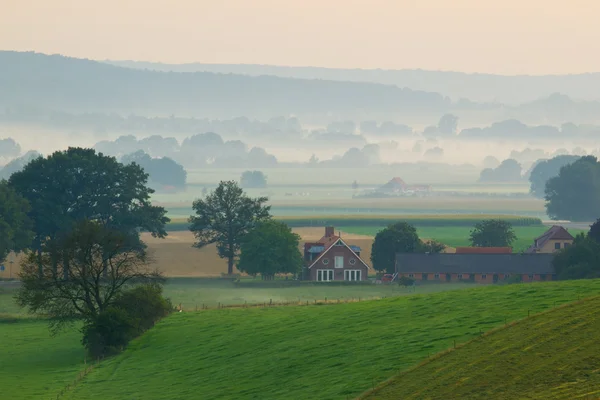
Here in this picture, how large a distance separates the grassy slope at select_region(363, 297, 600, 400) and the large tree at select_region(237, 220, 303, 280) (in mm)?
75153

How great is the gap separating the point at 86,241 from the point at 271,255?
52.9 m

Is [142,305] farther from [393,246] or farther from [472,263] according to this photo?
[472,263]

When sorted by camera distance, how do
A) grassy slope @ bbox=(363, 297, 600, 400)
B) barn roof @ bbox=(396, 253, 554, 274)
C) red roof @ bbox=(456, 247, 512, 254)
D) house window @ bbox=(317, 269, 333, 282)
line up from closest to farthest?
grassy slope @ bbox=(363, 297, 600, 400) → barn roof @ bbox=(396, 253, 554, 274) → house window @ bbox=(317, 269, 333, 282) → red roof @ bbox=(456, 247, 512, 254)

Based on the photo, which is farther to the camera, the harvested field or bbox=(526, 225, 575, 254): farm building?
bbox=(526, 225, 575, 254): farm building

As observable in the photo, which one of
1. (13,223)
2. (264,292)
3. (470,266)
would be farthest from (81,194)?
(470,266)

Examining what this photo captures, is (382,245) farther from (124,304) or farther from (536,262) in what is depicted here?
(124,304)

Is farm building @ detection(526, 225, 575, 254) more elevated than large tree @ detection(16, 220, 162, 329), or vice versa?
farm building @ detection(526, 225, 575, 254)

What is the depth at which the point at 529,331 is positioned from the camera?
210 feet

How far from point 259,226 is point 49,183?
25268mm

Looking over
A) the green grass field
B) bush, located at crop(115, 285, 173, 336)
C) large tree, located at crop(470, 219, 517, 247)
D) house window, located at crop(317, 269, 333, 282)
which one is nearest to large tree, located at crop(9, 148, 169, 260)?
the green grass field

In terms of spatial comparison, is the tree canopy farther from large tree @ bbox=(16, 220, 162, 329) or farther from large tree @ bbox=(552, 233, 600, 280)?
large tree @ bbox=(16, 220, 162, 329)

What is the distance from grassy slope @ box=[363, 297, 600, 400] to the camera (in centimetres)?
5306

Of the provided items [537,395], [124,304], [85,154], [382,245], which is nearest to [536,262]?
[382,245]

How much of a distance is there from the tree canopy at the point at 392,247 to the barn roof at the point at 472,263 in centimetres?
407
